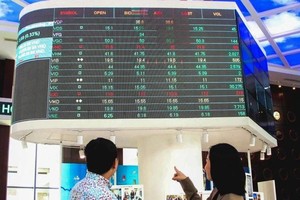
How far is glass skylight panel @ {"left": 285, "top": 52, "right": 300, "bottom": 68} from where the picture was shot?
40.8 feet

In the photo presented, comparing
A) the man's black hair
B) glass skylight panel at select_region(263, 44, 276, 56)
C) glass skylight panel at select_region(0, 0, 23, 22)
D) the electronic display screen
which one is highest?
glass skylight panel at select_region(0, 0, 23, 22)

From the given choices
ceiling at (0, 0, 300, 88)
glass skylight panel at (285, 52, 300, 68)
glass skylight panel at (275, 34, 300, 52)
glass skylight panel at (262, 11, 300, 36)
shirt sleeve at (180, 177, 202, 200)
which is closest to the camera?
shirt sleeve at (180, 177, 202, 200)

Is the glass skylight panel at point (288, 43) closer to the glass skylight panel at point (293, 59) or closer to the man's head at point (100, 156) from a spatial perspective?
the glass skylight panel at point (293, 59)

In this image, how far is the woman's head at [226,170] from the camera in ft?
7.89

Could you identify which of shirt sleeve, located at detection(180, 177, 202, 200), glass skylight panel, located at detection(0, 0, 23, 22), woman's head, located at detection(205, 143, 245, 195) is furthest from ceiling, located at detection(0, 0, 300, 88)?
woman's head, located at detection(205, 143, 245, 195)

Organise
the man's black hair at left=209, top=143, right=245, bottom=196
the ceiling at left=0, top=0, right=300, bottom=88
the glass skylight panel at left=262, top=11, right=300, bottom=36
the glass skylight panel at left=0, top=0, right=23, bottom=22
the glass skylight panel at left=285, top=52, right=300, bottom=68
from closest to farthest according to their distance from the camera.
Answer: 1. the man's black hair at left=209, top=143, right=245, bottom=196
2. the glass skylight panel at left=0, top=0, right=23, bottom=22
3. the ceiling at left=0, top=0, right=300, bottom=88
4. the glass skylight panel at left=262, top=11, right=300, bottom=36
5. the glass skylight panel at left=285, top=52, right=300, bottom=68

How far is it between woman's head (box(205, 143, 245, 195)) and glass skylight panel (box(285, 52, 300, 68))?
10.6 metres

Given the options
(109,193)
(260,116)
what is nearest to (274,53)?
(260,116)

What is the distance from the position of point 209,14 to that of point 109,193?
4.17 metres

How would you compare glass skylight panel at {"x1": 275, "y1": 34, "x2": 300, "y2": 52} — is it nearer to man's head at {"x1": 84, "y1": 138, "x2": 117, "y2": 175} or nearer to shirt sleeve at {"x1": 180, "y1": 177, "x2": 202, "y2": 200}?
shirt sleeve at {"x1": 180, "y1": 177, "x2": 202, "y2": 200}

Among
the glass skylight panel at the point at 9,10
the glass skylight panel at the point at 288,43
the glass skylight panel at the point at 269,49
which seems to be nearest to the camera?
the glass skylight panel at the point at 9,10

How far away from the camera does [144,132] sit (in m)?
5.86

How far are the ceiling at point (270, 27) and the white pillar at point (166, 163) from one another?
290cm

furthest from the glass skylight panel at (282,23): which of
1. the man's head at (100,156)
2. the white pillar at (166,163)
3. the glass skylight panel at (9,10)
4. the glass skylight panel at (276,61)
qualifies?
the man's head at (100,156)
